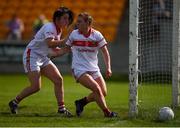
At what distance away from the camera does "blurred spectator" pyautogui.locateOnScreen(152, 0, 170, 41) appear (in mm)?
17489

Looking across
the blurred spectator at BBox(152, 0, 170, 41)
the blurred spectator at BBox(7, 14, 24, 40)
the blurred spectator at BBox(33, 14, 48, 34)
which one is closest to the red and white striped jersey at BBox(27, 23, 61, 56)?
the blurred spectator at BBox(152, 0, 170, 41)

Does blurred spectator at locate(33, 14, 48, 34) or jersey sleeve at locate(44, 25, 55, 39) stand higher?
jersey sleeve at locate(44, 25, 55, 39)

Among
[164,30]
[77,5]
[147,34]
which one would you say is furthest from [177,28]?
[77,5]

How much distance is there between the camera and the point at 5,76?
81.2 feet

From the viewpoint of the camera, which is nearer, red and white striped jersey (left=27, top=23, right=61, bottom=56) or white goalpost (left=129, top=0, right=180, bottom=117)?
white goalpost (left=129, top=0, right=180, bottom=117)

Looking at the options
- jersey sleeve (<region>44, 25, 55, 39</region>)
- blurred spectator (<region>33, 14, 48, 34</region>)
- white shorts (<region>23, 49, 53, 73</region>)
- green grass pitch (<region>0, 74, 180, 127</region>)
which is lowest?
green grass pitch (<region>0, 74, 180, 127</region>)

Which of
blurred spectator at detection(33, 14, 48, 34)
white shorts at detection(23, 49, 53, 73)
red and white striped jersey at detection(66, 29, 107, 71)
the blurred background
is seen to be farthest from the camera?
blurred spectator at detection(33, 14, 48, 34)

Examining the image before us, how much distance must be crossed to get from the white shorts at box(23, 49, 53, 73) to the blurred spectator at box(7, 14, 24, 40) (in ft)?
50.2

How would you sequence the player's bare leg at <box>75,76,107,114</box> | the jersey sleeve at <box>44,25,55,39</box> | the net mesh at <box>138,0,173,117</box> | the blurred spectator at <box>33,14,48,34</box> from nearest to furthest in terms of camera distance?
the player's bare leg at <box>75,76,107,114</box>, the jersey sleeve at <box>44,25,55,39</box>, the net mesh at <box>138,0,173,117</box>, the blurred spectator at <box>33,14,48,34</box>

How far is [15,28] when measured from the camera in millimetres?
27719

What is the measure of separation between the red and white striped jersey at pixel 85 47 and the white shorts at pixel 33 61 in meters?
0.83

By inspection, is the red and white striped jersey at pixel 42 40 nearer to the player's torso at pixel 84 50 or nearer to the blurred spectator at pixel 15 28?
the player's torso at pixel 84 50

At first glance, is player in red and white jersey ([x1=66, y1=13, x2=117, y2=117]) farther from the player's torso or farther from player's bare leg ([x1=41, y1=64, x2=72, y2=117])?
player's bare leg ([x1=41, y1=64, x2=72, y2=117])

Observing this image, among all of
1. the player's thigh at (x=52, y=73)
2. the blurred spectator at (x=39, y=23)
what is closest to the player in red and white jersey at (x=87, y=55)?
the player's thigh at (x=52, y=73)
